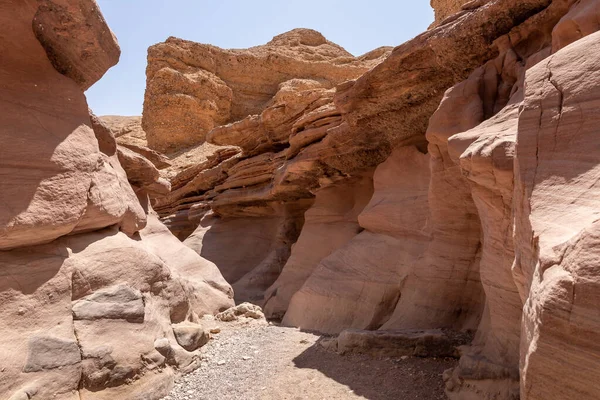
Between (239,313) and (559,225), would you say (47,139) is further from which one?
(559,225)

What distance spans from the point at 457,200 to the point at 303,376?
2620mm

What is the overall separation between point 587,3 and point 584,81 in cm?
140

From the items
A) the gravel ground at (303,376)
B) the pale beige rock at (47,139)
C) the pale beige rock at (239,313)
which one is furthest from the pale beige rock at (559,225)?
the pale beige rock at (239,313)

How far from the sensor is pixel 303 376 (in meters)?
4.29

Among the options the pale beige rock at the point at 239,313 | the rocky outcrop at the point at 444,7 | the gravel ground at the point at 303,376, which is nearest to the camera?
the gravel ground at the point at 303,376

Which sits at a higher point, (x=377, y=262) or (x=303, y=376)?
(x=377, y=262)

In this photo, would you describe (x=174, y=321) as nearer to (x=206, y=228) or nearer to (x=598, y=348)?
(x=598, y=348)

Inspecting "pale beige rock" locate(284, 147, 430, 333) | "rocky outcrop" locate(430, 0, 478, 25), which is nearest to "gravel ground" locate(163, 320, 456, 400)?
"pale beige rock" locate(284, 147, 430, 333)

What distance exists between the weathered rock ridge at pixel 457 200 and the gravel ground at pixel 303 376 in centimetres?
46

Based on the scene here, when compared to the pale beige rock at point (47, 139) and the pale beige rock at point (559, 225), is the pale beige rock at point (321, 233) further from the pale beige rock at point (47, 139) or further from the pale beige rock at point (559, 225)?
the pale beige rock at point (559, 225)

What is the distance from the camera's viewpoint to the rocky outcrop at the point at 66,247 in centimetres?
357

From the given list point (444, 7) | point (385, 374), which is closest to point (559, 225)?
point (385, 374)

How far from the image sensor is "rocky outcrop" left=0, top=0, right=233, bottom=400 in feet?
11.7

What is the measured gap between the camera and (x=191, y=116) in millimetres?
19266
